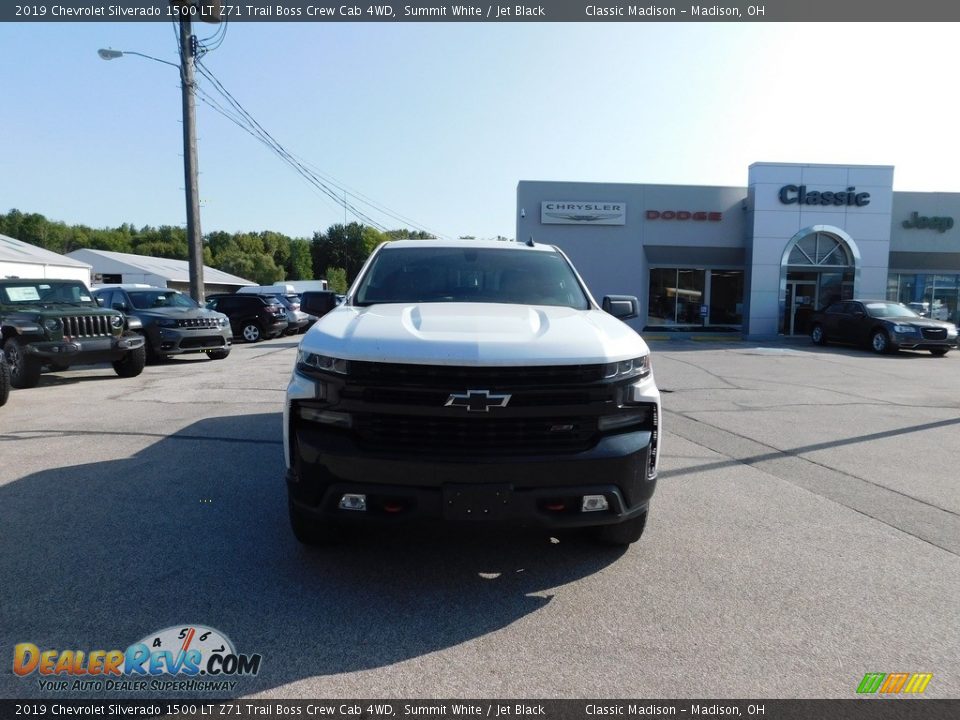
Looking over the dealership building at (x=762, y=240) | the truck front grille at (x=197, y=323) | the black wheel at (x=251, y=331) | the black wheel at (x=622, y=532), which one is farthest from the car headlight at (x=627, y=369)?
the dealership building at (x=762, y=240)

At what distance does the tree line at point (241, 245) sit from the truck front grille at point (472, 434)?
89990mm

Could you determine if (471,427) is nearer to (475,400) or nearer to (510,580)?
(475,400)

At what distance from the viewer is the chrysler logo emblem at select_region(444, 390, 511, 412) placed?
3229 millimetres

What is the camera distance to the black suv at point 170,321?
572 inches

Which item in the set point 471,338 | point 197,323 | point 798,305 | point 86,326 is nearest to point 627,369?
point 471,338

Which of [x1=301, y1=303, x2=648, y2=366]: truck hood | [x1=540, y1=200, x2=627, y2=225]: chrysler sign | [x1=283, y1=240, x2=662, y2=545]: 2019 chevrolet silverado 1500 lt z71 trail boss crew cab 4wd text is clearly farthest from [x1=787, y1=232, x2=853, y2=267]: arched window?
[x1=283, y1=240, x2=662, y2=545]: 2019 chevrolet silverado 1500 lt z71 trail boss crew cab 4wd text

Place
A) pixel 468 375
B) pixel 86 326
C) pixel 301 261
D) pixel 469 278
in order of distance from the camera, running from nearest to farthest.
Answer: pixel 468 375, pixel 469 278, pixel 86 326, pixel 301 261

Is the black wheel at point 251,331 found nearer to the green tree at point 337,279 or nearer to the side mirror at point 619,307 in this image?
the side mirror at point 619,307

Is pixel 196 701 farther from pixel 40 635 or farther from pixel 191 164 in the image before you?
pixel 191 164

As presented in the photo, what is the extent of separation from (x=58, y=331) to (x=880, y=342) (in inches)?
786

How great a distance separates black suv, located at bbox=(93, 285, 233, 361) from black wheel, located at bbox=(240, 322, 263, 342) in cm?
600

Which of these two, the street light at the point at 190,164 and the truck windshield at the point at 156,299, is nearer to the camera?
the truck windshield at the point at 156,299

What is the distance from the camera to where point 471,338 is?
3402 millimetres

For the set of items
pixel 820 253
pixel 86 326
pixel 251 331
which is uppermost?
pixel 820 253
